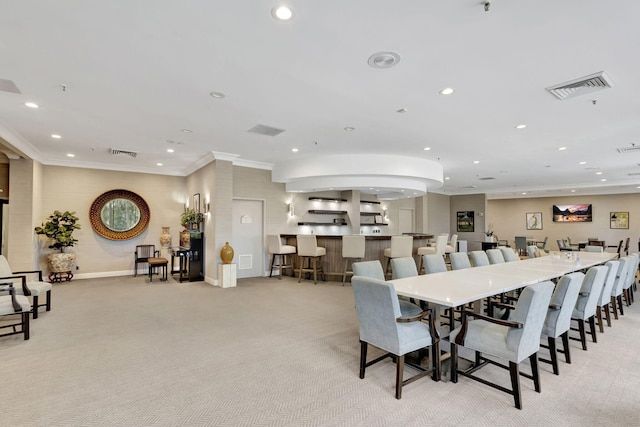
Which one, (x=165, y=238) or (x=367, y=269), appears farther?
(x=165, y=238)

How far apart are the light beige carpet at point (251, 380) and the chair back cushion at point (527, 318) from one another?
17.3 inches

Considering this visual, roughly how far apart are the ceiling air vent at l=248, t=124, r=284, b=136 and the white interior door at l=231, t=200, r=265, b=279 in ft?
9.62

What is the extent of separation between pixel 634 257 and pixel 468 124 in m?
3.33

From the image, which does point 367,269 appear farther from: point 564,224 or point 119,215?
point 564,224

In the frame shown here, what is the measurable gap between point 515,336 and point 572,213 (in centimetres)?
1574

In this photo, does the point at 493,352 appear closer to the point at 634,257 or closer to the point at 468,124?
the point at 468,124

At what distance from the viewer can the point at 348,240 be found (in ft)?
24.2

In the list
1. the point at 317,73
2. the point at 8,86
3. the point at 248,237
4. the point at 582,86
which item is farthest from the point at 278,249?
the point at 582,86

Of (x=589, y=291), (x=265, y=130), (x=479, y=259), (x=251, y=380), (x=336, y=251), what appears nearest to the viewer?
(x=251, y=380)

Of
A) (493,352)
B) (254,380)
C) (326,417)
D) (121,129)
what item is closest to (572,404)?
(493,352)

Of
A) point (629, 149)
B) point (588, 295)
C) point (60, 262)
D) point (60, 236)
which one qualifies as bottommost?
point (60, 262)

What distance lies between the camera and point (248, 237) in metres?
8.13

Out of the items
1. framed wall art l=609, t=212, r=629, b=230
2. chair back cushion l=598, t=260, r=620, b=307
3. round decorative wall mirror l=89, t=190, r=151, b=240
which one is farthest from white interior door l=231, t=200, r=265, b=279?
framed wall art l=609, t=212, r=629, b=230

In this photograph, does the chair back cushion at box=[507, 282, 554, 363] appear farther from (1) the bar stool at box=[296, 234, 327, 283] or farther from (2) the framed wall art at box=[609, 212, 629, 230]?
(2) the framed wall art at box=[609, 212, 629, 230]
